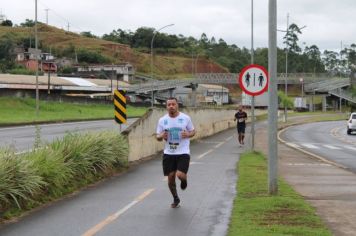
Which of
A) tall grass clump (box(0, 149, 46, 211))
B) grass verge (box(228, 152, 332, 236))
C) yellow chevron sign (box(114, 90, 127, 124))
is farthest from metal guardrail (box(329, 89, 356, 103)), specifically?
tall grass clump (box(0, 149, 46, 211))

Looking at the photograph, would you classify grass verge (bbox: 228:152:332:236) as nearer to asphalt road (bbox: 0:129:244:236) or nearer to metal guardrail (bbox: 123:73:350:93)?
asphalt road (bbox: 0:129:244:236)

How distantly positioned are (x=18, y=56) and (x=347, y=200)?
5410 inches

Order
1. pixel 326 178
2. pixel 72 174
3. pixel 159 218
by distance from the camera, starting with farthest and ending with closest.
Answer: pixel 326 178, pixel 72 174, pixel 159 218

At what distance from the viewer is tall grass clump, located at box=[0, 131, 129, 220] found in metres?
9.48

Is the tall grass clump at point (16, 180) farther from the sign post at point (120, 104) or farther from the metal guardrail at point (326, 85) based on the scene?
the metal guardrail at point (326, 85)

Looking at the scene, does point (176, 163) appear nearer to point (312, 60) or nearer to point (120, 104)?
point (120, 104)

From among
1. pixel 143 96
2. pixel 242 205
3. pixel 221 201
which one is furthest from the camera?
pixel 143 96

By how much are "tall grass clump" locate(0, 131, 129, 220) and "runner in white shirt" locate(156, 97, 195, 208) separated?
86.9 inches

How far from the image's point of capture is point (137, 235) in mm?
7793

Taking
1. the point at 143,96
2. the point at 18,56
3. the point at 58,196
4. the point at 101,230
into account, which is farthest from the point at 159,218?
the point at 18,56

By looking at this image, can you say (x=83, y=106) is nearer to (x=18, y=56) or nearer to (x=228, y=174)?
(x=228, y=174)

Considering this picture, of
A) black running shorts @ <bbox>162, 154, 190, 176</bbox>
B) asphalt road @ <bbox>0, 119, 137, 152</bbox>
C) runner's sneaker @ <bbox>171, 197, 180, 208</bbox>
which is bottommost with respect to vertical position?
runner's sneaker @ <bbox>171, 197, 180, 208</bbox>

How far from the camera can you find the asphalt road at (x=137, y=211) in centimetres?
815

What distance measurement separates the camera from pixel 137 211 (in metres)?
9.58
